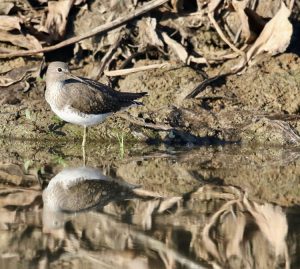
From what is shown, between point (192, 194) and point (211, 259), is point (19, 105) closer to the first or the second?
point (192, 194)

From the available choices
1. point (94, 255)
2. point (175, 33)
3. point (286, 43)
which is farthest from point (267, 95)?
point (94, 255)

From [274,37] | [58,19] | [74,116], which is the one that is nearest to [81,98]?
[74,116]

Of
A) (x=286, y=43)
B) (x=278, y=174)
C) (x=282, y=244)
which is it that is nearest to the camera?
(x=282, y=244)

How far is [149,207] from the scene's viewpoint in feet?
26.7

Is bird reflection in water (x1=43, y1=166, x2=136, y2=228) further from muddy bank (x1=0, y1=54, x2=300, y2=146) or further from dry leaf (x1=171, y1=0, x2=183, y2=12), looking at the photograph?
dry leaf (x1=171, y1=0, x2=183, y2=12)

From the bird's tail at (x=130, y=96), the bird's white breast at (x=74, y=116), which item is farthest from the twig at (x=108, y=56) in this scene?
the bird's white breast at (x=74, y=116)

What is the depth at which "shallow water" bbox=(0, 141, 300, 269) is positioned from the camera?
655 cm

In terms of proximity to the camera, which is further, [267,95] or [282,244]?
[267,95]

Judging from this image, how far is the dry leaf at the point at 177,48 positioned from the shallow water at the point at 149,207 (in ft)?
7.13

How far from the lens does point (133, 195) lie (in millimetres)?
8609

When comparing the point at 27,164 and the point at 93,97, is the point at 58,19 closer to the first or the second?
the point at 93,97

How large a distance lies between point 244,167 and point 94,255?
407 cm

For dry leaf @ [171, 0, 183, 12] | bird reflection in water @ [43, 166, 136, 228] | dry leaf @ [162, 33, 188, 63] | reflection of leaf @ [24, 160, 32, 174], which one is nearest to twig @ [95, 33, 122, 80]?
dry leaf @ [162, 33, 188, 63]

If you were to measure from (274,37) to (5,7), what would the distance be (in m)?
4.44
